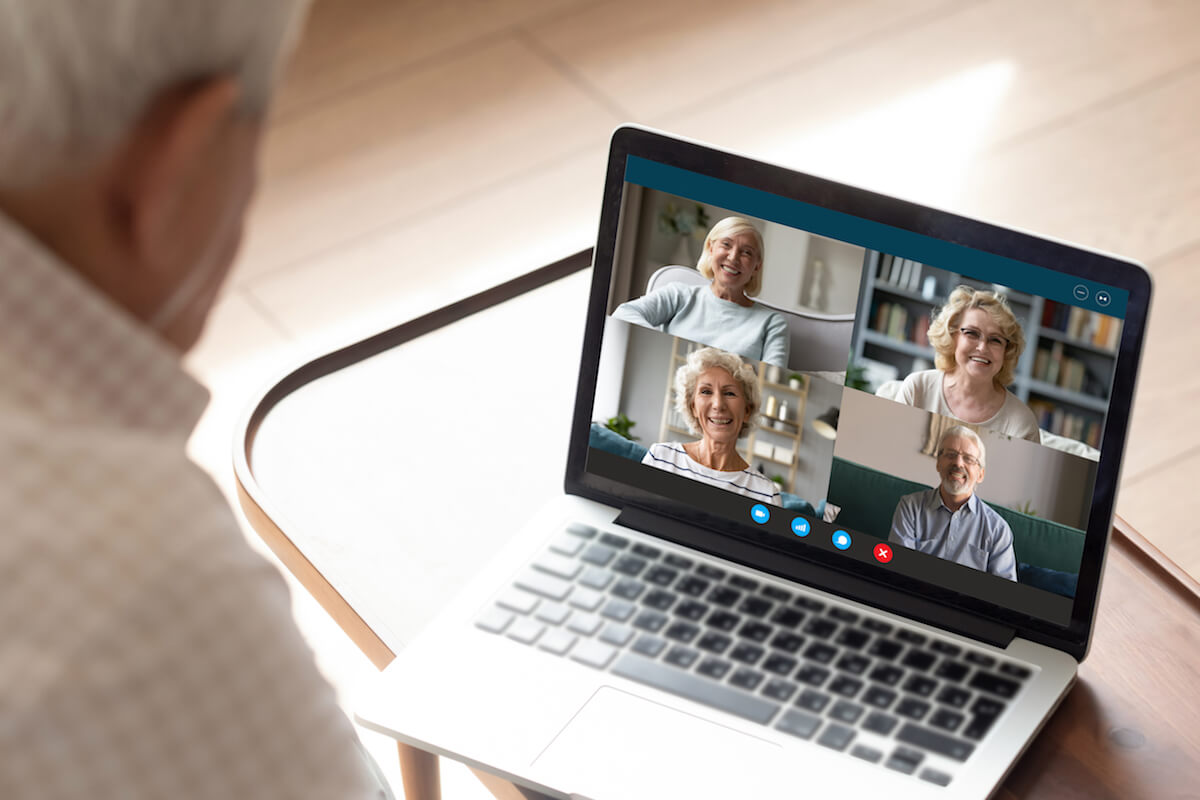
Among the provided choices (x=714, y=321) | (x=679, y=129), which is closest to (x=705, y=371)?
(x=714, y=321)

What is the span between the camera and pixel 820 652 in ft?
2.71

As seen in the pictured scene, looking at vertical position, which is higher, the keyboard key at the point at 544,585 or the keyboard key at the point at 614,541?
the keyboard key at the point at 614,541

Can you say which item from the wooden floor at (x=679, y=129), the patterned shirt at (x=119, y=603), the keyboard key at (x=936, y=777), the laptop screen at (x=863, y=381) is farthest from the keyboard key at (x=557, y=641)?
the wooden floor at (x=679, y=129)

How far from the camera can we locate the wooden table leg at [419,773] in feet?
2.96

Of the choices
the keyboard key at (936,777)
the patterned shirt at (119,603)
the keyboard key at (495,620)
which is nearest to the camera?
the patterned shirt at (119,603)

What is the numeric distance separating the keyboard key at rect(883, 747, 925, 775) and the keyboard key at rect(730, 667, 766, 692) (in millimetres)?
85

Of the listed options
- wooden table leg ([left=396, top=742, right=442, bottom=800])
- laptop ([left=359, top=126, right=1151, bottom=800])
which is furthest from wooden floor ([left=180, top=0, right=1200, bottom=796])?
laptop ([left=359, top=126, right=1151, bottom=800])

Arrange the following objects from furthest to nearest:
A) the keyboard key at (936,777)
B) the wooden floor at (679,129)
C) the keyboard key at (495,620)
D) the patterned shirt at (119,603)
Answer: the wooden floor at (679,129) → the keyboard key at (495,620) → the keyboard key at (936,777) → the patterned shirt at (119,603)

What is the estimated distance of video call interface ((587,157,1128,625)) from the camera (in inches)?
31.2

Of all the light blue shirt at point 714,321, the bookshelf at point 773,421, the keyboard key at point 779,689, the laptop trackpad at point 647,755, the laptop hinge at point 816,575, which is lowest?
the laptop trackpad at point 647,755

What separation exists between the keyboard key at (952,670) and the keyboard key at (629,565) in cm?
19

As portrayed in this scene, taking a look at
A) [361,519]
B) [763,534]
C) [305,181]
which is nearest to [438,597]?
[361,519]

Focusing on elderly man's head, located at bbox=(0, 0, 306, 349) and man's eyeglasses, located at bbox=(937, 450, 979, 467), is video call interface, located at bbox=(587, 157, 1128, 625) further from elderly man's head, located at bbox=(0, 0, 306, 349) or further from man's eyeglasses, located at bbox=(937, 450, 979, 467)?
elderly man's head, located at bbox=(0, 0, 306, 349)

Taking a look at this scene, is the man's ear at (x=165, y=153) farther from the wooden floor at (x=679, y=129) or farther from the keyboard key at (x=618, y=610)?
the wooden floor at (x=679, y=129)
